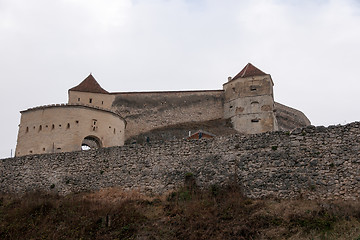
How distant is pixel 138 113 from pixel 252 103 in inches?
516

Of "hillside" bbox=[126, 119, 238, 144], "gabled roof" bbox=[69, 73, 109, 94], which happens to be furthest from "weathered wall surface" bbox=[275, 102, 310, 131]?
"gabled roof" bbox=[69, 73, 109, 94]

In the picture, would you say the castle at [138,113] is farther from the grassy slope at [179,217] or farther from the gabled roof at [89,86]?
the grassy slope at [179,217]

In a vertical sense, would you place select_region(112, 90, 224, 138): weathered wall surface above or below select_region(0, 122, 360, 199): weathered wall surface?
above

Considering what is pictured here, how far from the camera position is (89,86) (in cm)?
4178

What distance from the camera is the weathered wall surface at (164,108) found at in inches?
1802

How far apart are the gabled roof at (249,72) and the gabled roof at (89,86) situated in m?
15.3

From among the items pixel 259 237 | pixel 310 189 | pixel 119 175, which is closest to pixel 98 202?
pixel 119 175

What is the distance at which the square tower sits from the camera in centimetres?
4181

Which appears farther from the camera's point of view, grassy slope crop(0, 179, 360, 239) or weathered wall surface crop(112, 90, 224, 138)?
weathered wall surface crop(112, 90, 224, 138)

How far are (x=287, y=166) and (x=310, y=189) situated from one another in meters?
1.36

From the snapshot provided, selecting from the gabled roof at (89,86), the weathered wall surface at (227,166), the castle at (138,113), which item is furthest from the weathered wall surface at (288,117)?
the weathered wall surface at (227,166)

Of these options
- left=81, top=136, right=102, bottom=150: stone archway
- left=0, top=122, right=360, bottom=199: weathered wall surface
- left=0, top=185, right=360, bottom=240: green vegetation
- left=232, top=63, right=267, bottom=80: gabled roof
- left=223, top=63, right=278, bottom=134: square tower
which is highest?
left=232, top=63, right=267, bottom=80: gabled roof

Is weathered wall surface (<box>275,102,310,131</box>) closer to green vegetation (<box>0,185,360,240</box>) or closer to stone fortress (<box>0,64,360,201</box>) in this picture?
stone fortress (<box>0,64,360,201</box>)

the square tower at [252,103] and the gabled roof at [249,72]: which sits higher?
the gabled roof at [249,72]
